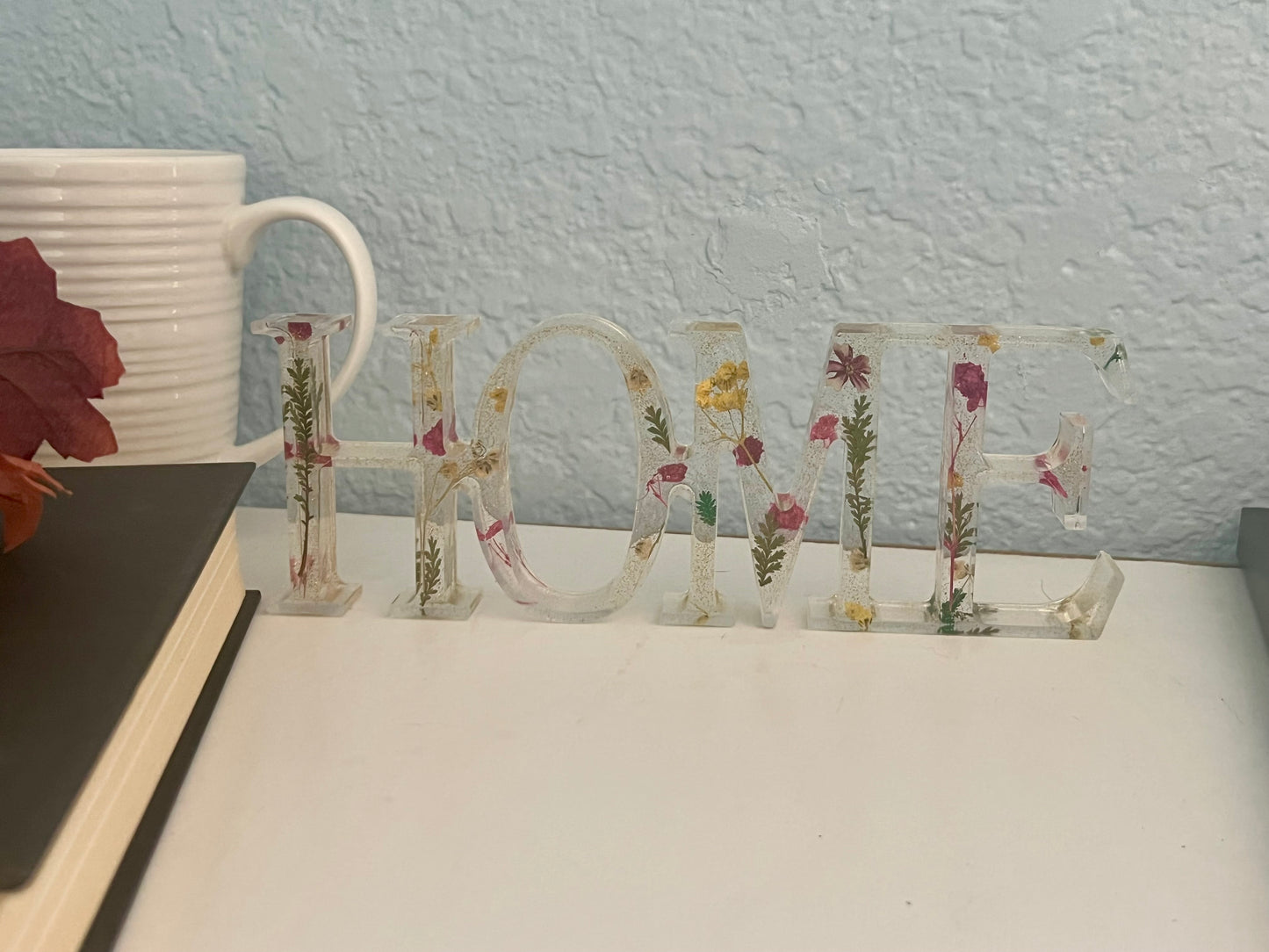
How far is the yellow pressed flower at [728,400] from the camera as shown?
53 centimetres

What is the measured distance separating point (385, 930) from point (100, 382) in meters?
0.23

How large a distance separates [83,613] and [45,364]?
9 cm

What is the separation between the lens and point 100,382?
445mm

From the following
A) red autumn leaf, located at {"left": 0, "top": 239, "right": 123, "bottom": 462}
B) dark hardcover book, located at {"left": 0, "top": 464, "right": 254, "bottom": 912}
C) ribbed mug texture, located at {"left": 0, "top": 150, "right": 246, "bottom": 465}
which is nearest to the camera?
dark hardcover book, located at {"left": 0, "top": 464, "right": 254, "bottom": 912}

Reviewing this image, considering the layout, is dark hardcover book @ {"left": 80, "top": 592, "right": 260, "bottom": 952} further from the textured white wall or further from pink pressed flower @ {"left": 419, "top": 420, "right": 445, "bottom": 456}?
the textured white wall

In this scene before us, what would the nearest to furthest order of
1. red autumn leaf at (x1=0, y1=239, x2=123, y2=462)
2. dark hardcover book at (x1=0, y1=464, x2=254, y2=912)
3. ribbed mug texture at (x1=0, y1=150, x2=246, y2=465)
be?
dark hardcover book at (x1=0, y1=464, x2=254, y2=912) < red autumn leaf at (x1=0, y1=239, x2=123, y2=462) < ribbed mug texture at (x1=0, y1=150, x2=246, y2=465)

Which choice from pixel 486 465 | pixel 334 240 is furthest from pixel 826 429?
pixel 334 240

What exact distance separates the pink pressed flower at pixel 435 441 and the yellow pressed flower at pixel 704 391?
4.6 inches

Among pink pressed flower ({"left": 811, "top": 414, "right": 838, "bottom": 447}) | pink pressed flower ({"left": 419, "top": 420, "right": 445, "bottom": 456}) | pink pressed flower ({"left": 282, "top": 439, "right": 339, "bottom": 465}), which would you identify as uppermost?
pink pressed flower ({"left": 811, "top": 414, "right": 838, "bottom": 447})

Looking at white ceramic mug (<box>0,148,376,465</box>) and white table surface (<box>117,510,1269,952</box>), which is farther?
white ceramic mug (<box>0,148,376,465</box>)

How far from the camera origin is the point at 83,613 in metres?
0.43

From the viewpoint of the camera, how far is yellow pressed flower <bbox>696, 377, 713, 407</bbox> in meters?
0.53

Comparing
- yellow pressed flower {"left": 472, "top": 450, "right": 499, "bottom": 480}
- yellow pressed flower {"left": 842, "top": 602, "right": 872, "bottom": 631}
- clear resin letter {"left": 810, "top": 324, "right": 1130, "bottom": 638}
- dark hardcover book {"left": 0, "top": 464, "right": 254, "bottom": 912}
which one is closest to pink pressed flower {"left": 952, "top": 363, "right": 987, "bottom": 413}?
clear resin letter {"left": 810, "top": 324, "right": 1130, "bottom": 638}

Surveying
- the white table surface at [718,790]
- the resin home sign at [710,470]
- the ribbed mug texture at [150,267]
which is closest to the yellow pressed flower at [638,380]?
the resin home sign at [710,470]
